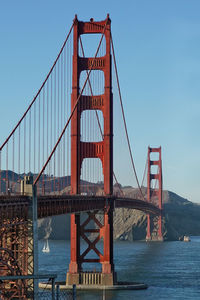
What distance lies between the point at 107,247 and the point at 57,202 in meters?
17.3

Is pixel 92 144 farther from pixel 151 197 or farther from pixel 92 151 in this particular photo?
pixel 151 197

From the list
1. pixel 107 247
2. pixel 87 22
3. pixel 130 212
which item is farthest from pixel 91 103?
pixel 130 212

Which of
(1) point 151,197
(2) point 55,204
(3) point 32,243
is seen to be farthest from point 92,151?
(1) point 151,197

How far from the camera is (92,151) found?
204ft

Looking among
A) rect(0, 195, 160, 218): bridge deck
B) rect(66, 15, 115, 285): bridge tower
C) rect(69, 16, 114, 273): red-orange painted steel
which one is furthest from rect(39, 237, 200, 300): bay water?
rect(0, 195, 160, 218): bridge deck

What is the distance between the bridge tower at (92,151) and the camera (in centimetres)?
5956

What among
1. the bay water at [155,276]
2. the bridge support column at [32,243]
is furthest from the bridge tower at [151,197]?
the bridge support column at [32,243]

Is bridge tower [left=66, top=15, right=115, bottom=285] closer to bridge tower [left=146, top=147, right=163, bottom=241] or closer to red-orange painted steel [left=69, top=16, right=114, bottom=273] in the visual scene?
red-orange painted steel [left=69, top=16, right=114, bottom=273]

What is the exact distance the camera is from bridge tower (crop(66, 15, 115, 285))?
59.6 meters

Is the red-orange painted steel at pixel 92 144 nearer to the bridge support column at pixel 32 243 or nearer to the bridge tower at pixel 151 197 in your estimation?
the bridge support column at pixel 32 243

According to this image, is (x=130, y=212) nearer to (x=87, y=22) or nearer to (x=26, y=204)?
(x=87, y=22)

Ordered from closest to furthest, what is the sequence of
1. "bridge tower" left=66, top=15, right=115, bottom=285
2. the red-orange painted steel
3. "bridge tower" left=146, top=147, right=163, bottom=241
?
"bridge tower" left=66, top=15, right=115, bottom=285
the red-orange painted steel
"bridge tower" left=146, top=147, right=163, bottom=241

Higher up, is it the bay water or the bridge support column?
the bridge support column

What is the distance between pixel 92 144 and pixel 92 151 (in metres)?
0.77
